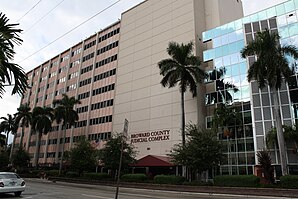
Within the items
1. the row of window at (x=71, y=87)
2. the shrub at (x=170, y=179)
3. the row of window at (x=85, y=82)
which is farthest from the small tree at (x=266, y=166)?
the row of window at (x=71, y=87)

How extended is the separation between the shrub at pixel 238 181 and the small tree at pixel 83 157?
78.6ft

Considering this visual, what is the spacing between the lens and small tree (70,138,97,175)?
151 feet

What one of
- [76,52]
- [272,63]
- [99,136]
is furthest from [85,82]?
[272,63]

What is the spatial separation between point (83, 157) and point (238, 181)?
1071 inches

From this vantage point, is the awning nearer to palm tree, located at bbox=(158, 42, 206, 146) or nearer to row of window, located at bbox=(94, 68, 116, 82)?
palm tree, located at bbox=(158, 42, 206, 146)

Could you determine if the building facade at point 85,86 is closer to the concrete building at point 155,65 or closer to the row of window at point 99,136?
the row of window at point 99,136

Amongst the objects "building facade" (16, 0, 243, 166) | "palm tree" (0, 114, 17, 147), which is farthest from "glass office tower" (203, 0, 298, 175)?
"palm tree" (0, 114, 17, 147)

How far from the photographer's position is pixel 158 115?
4644 centimetres

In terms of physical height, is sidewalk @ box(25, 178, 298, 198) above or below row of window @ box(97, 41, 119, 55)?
below

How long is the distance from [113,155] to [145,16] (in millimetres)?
29902

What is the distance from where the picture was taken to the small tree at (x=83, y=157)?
45.9 meters

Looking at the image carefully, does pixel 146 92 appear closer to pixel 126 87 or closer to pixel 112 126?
pixel 126 87

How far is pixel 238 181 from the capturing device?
90.9ft

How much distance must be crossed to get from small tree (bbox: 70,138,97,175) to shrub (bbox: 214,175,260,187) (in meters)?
24.0
